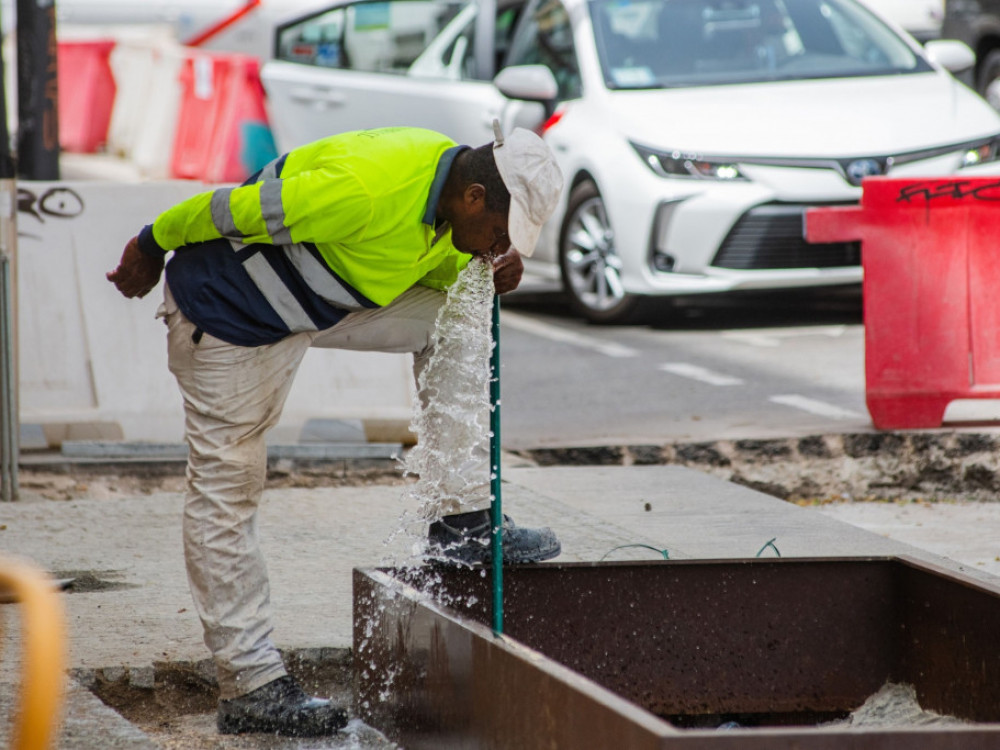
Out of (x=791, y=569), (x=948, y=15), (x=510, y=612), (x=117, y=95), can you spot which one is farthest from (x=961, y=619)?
(x=117, y=95)

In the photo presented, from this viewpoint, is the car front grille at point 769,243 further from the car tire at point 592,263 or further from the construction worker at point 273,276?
the construction worker at point 273,276

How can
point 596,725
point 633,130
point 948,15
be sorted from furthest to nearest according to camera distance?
point 948,15
point 633,130
point 596,725

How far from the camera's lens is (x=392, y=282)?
3887mm

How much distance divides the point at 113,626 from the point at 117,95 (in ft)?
55.6

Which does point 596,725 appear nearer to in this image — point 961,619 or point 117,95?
point 961,619

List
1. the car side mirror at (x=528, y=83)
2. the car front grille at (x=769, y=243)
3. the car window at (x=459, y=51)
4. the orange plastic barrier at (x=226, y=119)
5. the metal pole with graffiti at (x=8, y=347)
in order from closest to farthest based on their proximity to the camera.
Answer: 1. the metal pole with graffiti at (x=8, y=347)
2. the car front grille at (x=769, y=243)
3. the car side mirror at (x=528, y=83)
4. the car window at (x=459, y=51)
5. the orange plastic barrier at (x=226, y=119)

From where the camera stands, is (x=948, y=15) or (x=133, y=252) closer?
(x=133, y=252)

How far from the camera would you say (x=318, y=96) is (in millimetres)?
11609

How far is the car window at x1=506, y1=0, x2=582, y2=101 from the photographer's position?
10.2 meters

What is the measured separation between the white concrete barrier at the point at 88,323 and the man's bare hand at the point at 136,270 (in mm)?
2697

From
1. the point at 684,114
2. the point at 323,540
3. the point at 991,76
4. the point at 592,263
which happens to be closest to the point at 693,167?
the point at 684,114

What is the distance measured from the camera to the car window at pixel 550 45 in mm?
10234

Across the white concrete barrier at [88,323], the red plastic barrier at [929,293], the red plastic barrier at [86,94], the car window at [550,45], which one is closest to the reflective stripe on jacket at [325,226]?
the white concrete barrier at [88,323]

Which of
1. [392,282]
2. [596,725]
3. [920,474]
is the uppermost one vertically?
[392,282]
